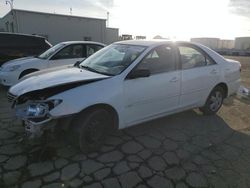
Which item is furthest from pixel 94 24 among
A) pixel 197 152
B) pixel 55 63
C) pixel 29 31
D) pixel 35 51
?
pixel 197 152

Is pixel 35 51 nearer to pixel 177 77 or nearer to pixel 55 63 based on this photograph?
pixel 55 63

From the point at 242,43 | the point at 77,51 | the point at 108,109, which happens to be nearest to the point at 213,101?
the point at 108,109

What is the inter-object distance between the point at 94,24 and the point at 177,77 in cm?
2137

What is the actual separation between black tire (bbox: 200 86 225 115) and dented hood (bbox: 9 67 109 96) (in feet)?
8.75

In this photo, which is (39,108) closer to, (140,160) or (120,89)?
(120,89)

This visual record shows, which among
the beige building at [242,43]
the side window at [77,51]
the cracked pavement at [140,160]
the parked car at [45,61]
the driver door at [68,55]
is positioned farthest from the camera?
the beige building at [242,43]

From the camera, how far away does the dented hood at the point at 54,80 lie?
3170mm

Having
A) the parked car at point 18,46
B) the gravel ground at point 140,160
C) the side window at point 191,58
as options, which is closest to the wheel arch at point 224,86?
the side window at point 191,58

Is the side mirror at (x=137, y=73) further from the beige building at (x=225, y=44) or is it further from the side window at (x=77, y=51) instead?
the beige building at (x=225, y=44)

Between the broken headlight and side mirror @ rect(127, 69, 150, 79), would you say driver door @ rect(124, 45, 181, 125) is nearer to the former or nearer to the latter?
side mirror @ rect(127, 69, 150, 79)

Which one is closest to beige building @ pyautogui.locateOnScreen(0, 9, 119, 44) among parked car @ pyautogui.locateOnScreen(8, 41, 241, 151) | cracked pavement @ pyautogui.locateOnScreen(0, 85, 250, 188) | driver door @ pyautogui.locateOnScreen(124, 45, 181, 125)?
cracked pavement @ pyautogui.locateOnScreen(0, 85, 250, 188)

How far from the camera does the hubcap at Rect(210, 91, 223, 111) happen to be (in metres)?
5.01

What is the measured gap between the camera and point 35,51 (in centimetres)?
840

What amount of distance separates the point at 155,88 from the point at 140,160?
1.22 m
